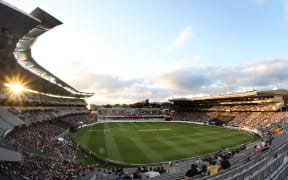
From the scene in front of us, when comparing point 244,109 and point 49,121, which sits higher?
Result: point 244,109

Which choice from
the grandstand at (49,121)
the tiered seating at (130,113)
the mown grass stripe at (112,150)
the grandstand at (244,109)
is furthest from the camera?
the tiered seating at (130,113)

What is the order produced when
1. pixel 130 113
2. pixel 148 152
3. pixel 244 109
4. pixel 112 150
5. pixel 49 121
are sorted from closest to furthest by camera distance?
pixel 148 152
pixel 112 150
pixel 49 121
pixel 244 109
pixel 130 113

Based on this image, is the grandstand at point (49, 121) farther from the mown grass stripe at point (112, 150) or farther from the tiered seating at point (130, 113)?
the tiered seating at point (130, 113)

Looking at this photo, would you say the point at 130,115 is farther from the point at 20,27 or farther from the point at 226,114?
the point at 20,27

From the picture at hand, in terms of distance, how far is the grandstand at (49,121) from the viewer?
37.1ft

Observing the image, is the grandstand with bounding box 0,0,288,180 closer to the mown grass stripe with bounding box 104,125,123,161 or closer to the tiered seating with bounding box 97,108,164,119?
the mown grass stripe with bounding box 104,125,123,161

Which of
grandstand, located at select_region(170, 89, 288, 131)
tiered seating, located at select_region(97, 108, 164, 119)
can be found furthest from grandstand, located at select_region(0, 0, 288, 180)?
tiered seating, located at select_region(97, 108, 164, 119)

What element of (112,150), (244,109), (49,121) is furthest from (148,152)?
(244,109)

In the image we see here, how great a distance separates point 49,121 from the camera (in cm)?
4956

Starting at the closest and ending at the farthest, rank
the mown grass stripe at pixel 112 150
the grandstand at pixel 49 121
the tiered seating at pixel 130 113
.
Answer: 1. the grandstand at pixel 49 121
2. the mown grass stripe at pixel 112 150
3. the tiered seating at pixel 130 113

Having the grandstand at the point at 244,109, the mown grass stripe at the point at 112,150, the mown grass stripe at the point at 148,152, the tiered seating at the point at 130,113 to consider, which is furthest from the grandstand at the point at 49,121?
the tiered seating at the point at 130,113

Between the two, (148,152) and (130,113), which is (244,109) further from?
(148,152)

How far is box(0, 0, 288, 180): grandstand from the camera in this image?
37.1 feet

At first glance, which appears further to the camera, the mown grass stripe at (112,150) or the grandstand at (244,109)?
the grandstand at (244,109)
